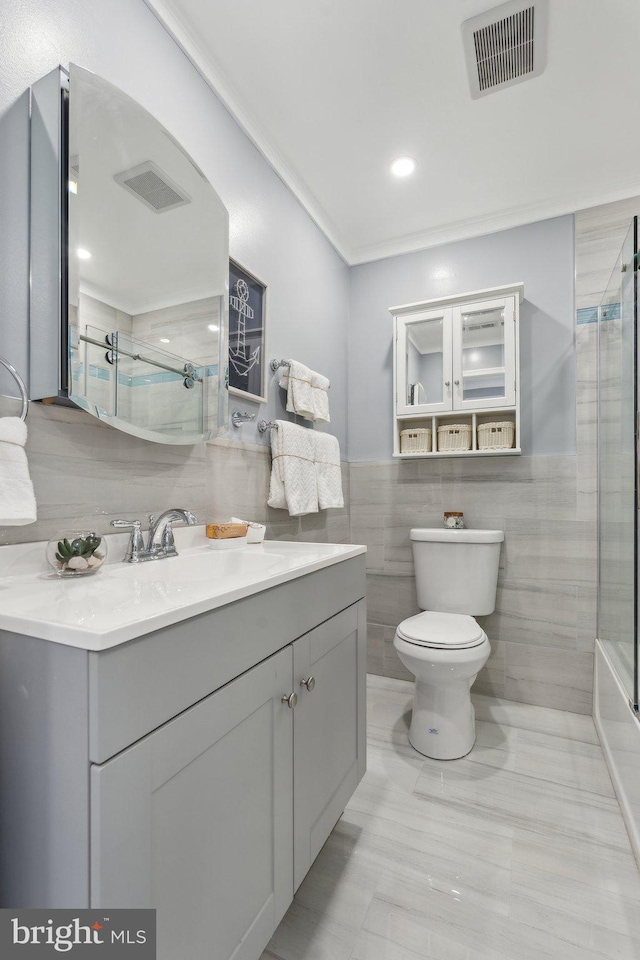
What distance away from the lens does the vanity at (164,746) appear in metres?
0.59

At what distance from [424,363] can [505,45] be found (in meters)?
1.20

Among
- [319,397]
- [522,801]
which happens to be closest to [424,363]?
[319,397]

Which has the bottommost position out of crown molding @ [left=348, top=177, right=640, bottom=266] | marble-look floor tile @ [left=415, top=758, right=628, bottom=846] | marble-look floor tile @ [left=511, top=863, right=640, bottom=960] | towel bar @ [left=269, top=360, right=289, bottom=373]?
marble-look floor tile @ [left=415, top=758, right=628, bottom=846]

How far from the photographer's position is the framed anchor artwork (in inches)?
66.2

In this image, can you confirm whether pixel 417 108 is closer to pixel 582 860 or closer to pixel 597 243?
pixel 597 243

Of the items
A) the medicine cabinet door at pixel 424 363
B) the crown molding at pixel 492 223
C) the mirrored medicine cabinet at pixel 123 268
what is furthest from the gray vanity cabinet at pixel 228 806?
the crown molding at pixel 492 223

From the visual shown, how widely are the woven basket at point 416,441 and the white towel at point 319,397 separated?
489 millimetres

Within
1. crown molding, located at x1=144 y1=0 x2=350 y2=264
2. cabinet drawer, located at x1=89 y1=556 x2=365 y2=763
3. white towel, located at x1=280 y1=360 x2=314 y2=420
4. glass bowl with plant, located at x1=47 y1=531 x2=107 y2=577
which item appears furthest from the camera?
white towel, located at x1=280 y1=360 x2=314 y2=420

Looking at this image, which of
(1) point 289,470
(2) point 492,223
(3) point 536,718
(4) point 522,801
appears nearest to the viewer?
(4) point 522,801

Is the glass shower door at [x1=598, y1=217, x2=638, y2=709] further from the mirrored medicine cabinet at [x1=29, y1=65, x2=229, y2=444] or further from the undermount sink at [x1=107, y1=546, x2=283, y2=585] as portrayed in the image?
the mirrored medicine cabinet at [x1=29, y1=65, x2=229, y2=444]

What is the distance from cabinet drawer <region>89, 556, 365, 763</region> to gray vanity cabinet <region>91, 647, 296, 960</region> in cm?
2

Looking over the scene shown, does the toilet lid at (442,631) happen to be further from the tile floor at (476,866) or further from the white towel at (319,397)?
the white towel at (319,397)

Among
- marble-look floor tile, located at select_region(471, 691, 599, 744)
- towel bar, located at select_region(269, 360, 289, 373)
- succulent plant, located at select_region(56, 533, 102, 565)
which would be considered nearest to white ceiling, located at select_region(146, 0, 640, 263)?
towel bar, located at select_region(269, 360, 289, 373)

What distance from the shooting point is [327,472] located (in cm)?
216
